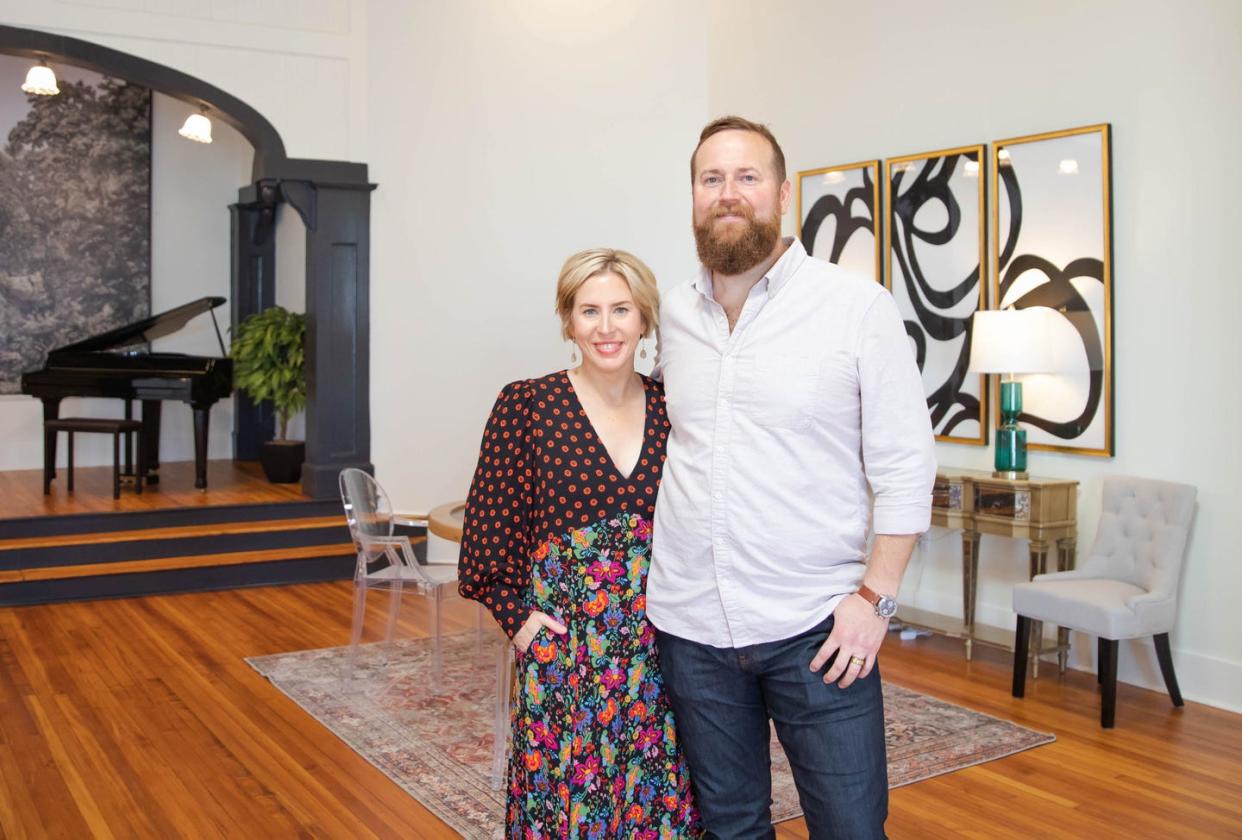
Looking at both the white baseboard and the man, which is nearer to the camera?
the man

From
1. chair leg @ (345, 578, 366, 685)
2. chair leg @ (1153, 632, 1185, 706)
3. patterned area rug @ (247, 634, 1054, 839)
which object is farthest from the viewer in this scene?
chair leg @ (345, 578, 366, 685)

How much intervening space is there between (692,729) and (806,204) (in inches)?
207

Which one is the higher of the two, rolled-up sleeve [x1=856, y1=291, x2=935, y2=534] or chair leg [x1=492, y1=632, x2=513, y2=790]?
rolled-up sleeve [x1=856, y1=291, x2=935, y2=534]

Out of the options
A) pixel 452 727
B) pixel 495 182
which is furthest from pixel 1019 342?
pixel 495 182

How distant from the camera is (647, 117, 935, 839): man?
202 centimetres

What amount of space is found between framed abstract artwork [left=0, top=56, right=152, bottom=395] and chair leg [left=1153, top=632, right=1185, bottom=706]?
8507 mm

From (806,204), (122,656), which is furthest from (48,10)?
(806,204)

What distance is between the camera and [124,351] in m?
8.98

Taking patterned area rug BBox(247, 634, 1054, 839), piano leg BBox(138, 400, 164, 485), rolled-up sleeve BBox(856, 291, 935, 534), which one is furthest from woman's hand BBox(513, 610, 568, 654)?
piano leg BBox(138, 400, 164, 485)

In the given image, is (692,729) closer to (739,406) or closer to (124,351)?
(739,406)

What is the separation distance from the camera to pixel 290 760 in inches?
167

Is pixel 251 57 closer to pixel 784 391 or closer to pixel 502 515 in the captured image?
pixel 502 515

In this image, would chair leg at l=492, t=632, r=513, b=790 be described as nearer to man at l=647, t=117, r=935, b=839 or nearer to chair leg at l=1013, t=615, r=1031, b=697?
man at l=647, t=117, r=935, b=839

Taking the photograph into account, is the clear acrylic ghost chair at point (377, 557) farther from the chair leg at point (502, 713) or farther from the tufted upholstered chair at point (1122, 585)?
the tufted upholstered chair at point (1122, 585)
